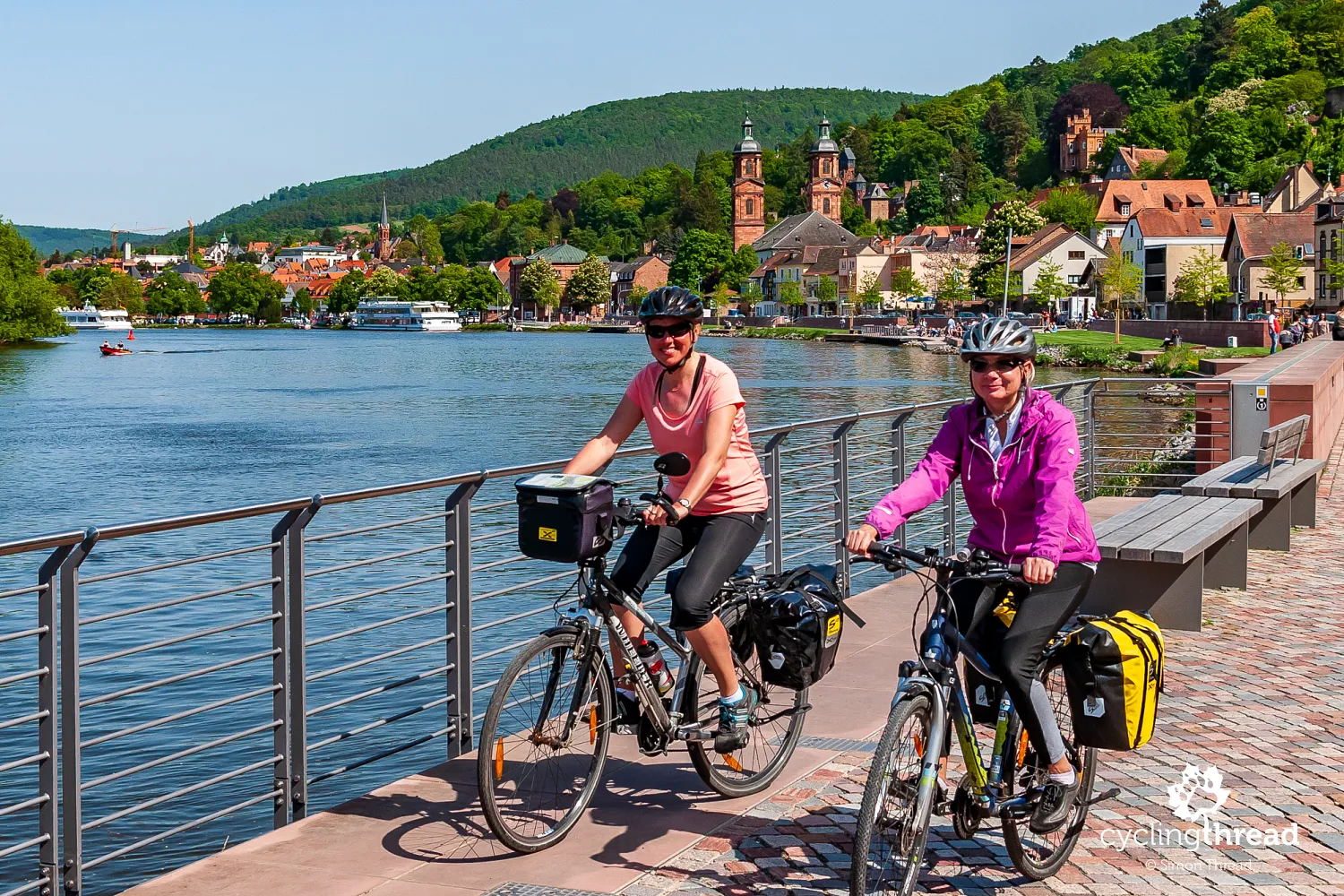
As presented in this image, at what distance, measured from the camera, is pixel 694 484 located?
5395 millimetres

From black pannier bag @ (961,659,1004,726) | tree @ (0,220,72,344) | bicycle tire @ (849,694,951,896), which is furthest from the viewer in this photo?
tree @ (0,220,72,344)

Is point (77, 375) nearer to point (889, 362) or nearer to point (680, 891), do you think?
point (889, 362)

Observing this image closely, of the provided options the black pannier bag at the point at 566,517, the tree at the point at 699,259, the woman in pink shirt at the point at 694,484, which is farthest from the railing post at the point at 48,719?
the tree at the point at 699,259

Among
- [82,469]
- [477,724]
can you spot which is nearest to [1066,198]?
[82,469]

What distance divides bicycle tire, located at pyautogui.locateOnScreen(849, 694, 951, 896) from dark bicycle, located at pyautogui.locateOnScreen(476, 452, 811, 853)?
1.22m

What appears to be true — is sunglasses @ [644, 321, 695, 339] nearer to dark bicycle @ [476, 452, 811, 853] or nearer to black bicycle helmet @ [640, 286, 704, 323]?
black bicycle helmet @ [640, 286, 704, 323]

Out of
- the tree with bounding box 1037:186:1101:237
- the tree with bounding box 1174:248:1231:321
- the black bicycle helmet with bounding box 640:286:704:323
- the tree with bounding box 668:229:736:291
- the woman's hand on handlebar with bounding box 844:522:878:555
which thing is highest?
the tree with bounding box 1037:186:1101:237

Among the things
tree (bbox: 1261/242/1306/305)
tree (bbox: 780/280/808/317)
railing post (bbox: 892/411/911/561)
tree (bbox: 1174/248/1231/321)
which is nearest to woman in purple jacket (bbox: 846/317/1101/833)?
railing post (bbox: 892/411/911/561)

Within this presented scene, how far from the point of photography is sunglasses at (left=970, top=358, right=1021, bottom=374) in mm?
4777

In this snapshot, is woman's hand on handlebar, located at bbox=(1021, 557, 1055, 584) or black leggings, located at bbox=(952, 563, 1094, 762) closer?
woman's hand on handlebar, located at bbox=(1021, 557, 1055, 584)

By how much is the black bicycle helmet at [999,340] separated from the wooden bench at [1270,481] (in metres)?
7.13

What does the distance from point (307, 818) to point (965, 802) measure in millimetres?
2481

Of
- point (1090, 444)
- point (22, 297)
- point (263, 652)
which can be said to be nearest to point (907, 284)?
point (22, 297)

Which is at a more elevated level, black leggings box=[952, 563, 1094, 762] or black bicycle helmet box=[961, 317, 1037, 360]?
black bicycle helmet box=[961, 317, 1037, 360]
